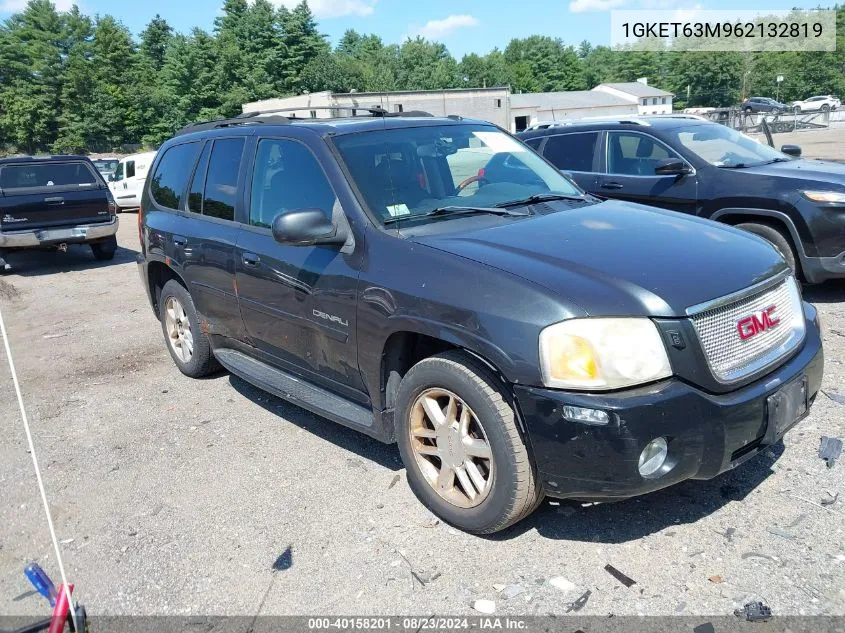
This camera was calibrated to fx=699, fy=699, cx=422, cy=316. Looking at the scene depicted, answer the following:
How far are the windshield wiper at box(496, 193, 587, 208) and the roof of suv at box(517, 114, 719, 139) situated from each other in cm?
382

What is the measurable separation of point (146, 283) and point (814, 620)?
533 cm

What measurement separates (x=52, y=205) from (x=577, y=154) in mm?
8839

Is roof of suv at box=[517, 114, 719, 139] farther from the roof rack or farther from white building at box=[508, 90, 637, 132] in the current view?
Result: white building at box=[508, 90, 637, 132]

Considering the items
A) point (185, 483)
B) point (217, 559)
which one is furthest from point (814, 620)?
point (185, 483)

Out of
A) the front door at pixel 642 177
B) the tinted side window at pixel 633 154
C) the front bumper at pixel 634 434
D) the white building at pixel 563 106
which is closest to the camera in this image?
the front bumper at pixel 634 434

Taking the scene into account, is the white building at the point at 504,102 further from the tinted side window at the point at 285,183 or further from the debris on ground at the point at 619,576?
the debris on ground at the point at 619,576

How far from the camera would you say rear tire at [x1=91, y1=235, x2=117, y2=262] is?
41.8 feet

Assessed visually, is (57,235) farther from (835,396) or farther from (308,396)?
(835,396)

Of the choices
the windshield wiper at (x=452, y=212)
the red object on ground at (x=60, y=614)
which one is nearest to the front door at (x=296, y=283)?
the windshield wiper at (x=452, y=212)

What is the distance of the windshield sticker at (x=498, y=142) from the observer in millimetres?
4570

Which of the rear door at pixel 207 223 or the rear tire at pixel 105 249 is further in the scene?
the rear tire at pixel 105 249

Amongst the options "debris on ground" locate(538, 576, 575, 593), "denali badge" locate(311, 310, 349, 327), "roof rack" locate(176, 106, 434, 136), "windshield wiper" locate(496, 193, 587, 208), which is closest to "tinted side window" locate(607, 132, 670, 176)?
"roof rack" locate(176, 106, 434, 136)

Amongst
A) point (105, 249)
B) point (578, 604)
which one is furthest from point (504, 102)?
point (578, 604)

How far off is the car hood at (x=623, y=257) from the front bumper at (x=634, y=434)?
0.35m
